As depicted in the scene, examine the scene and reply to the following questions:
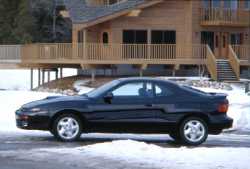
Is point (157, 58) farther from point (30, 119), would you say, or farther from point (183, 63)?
point (30, 119)

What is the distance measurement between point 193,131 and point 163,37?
29160 millimetres

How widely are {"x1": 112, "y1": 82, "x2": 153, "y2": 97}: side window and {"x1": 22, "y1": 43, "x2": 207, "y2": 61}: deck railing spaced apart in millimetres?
26356

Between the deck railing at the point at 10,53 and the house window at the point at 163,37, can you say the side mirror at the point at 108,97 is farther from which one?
the deck railing at the point at 10,53

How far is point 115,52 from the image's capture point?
4219 cm

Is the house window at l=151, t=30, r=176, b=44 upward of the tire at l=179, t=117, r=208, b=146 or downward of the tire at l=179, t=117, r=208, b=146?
upward

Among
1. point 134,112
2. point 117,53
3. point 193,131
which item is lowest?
point 193,131

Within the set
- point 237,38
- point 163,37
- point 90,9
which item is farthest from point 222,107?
point 237,38

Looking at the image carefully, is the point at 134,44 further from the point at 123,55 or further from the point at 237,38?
the point at 237,38

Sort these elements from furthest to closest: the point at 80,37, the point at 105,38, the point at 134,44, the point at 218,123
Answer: the point at 105,38 < the point at 80,37 < the point at 134,44 < the point at 218,123

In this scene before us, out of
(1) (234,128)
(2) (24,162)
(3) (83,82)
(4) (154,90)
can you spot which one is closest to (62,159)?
(2) (24,162)

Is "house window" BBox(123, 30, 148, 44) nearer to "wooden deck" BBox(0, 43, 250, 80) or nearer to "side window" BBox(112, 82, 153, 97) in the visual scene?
"wooden deck" BBox(0, 43, 250, 80)

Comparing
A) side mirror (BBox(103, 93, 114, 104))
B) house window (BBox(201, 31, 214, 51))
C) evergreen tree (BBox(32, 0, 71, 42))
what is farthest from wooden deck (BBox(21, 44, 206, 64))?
side mirror (BBox(103, 93, 114, 104))

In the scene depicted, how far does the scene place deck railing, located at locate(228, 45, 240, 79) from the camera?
42.1 metres

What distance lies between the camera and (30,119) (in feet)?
50.0
